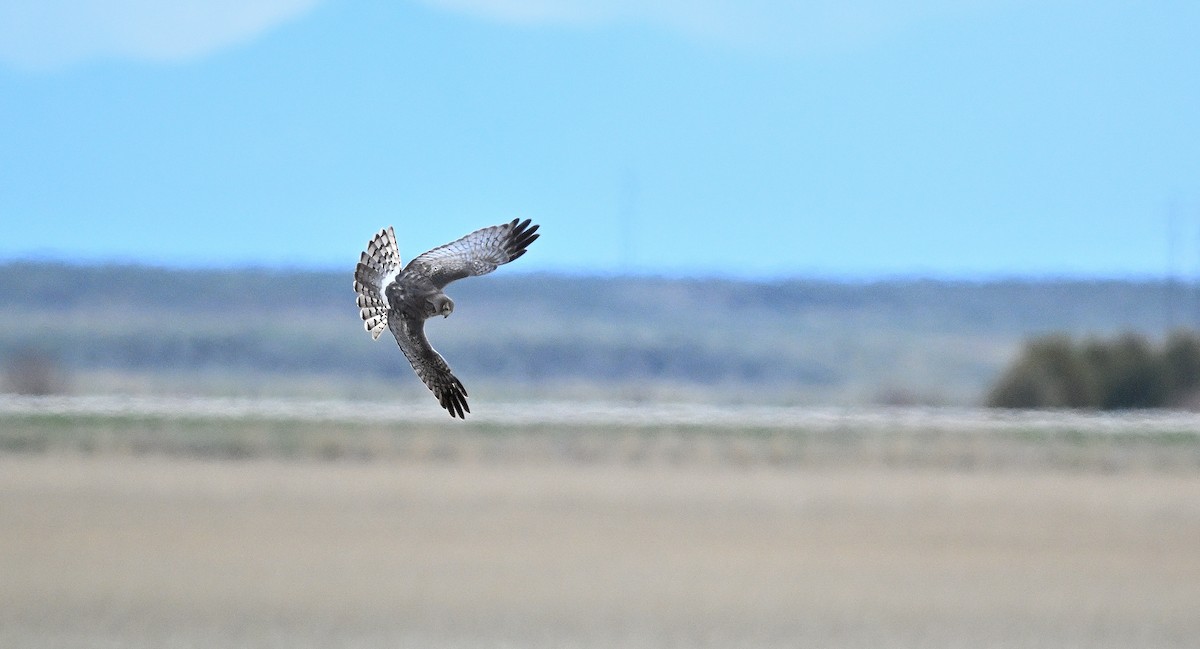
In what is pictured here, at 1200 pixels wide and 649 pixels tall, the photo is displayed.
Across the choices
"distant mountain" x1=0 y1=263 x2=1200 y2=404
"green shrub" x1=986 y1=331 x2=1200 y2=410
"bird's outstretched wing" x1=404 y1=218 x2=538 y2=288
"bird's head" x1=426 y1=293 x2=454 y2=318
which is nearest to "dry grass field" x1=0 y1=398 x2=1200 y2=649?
"green shrub" x1=986 y1=331 x2=1200 y2=410

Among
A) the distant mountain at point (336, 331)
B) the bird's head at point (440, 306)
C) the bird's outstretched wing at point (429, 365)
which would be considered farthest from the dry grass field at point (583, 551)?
the bird's head at point (440, 306)

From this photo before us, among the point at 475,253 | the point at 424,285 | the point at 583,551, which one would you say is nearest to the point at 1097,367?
the point at 583,551

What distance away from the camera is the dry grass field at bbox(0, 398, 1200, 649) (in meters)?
26.2

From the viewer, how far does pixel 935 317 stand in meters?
17.7

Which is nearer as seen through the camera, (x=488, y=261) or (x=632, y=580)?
(x=488, y=261)

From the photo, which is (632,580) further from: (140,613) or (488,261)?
(488,261)

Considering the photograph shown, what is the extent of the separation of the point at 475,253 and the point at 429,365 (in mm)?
247

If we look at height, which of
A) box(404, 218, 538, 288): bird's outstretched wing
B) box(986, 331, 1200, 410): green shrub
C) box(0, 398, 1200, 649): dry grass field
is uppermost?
box(404, 218, 538, 288): bird's outstretched wing

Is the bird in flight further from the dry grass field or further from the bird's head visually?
the dry grass field

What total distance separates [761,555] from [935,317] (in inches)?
643

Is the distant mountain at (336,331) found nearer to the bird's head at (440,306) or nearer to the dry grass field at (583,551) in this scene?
the bird's head at (440,306)

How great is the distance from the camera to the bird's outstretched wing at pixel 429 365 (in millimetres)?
2076

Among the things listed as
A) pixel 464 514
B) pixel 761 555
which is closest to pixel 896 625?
pixel 761 555

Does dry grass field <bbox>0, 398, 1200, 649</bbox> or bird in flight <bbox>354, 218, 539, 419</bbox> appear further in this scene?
dry grass field <bbox>0, 398, 1200, 649</bbox>
